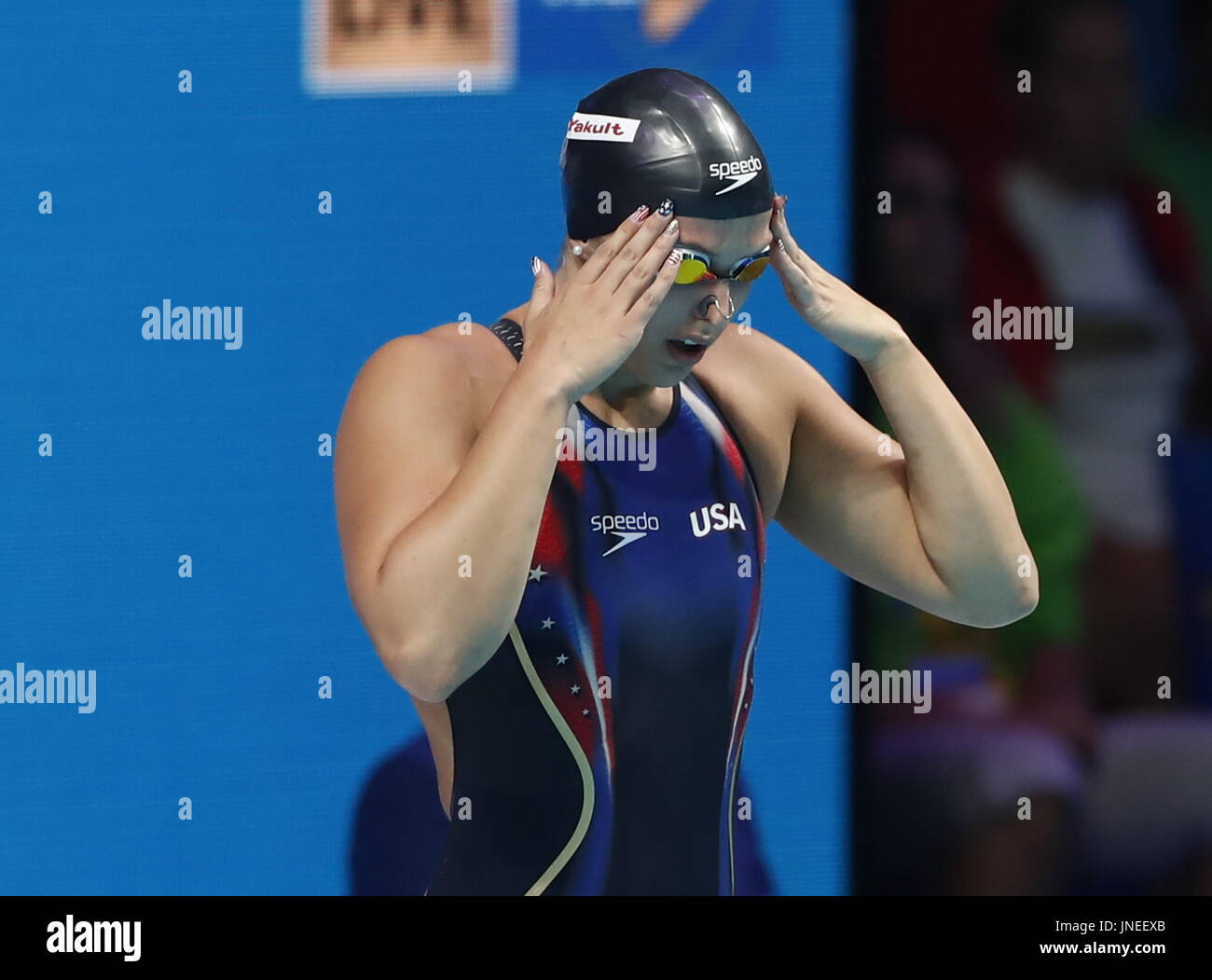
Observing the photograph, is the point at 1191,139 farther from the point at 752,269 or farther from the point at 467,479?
the point at 467,479

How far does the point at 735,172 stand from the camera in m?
2.54

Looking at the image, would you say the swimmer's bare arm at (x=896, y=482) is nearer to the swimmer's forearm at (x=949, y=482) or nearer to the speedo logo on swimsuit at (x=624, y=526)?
the swimmer's forearm at (x=949, y=482)

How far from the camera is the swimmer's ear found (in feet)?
8.60

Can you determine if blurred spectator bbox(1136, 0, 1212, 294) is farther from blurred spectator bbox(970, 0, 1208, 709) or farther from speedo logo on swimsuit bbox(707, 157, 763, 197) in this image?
speedo logo on swimsuit bbox(707, 157, 763, 197)

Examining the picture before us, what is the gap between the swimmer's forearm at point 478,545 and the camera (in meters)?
2.42

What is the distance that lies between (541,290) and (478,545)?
450 mm

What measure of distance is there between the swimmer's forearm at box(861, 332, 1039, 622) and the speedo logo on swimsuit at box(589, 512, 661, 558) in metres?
0.42

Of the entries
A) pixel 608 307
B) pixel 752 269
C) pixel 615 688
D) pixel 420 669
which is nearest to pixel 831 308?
pixel 752 269

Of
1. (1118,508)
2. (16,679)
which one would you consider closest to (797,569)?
(1118,508)

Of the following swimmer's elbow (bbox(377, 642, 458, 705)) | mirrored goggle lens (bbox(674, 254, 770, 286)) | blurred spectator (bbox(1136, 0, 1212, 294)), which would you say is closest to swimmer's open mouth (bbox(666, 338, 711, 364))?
mirrored goggle lens (bbox(674, 254, 770, 286))

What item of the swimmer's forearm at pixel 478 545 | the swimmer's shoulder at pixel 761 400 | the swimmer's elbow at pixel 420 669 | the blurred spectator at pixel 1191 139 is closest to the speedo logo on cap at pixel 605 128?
the swimmer's forearm at pixel 478 545

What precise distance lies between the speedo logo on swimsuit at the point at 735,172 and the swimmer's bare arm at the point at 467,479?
11cm
